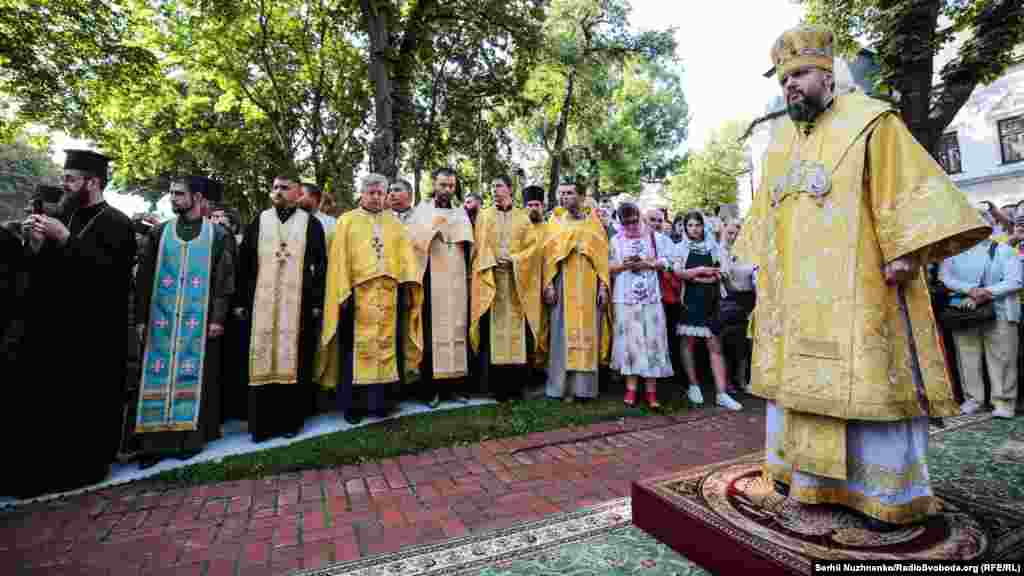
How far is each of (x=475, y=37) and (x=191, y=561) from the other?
13.2m

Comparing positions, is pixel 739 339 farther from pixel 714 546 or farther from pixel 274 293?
pixel 274 293

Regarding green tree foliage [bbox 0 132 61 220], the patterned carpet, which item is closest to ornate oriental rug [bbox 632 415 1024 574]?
the patterned carpet

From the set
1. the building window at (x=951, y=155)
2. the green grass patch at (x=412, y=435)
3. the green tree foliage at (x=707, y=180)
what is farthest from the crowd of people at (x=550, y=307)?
the green tree foliage at (x=707, y=180)

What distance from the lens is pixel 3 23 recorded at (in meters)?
9.49

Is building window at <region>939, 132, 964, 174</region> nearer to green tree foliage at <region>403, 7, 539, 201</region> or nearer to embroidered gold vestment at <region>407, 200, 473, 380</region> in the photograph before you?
green tree foliage at <region>403, 7, 539, 201</region>

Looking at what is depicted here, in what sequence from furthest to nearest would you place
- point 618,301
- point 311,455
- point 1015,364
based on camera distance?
point 618,301 → point 1015,364 → point 311,455

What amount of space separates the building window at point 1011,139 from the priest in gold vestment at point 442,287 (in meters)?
25.7

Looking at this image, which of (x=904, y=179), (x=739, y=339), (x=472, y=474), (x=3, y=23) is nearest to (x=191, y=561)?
(x=472, y=474)

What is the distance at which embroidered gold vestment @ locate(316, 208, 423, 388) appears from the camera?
4.86m

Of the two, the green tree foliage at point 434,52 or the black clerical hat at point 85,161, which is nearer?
the black clerical hat at point 85,161

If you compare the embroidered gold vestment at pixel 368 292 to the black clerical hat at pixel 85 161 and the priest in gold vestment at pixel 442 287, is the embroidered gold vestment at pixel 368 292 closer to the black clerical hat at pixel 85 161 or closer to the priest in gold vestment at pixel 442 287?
the priest in gold vestment at pixel 442 287

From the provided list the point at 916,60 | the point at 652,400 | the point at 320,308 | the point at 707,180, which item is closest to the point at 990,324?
the point at 652,400

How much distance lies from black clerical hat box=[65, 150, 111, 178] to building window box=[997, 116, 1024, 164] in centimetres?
2883

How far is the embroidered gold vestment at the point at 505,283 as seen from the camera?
5613mm
